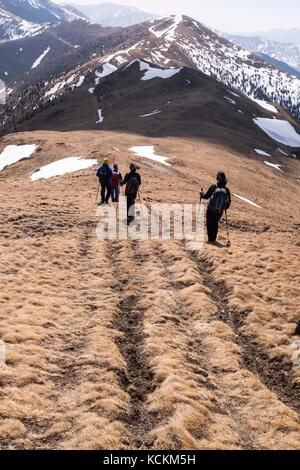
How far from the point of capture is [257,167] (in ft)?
201

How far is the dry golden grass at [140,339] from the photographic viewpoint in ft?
25.7

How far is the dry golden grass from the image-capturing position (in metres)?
7.84

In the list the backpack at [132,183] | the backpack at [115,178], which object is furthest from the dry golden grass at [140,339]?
the backpack at [115,178]

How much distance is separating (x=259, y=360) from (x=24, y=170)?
39.7 meters

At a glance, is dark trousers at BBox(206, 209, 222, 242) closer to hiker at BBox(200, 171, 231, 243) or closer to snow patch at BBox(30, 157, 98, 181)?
hiker at BBox(200, 171, 231, 243)

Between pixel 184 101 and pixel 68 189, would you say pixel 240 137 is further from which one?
pixel 68 189

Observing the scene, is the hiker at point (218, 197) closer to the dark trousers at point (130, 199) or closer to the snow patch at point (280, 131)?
the dark trousers at point (130, 199)

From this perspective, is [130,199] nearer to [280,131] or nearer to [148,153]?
[148,153]

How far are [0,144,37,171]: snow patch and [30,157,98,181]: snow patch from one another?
469 inches

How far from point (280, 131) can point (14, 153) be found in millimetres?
96574

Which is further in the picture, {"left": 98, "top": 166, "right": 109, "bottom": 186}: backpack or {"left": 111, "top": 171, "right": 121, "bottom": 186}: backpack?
{"left": 111, "top": 171, "right": 121, "bottom": 186}: backpack

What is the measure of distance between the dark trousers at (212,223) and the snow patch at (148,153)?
26032mm

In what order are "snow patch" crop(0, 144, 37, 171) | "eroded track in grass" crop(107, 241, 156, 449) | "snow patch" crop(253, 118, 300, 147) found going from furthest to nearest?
"snow patch" crop(253, 118, 300, 147), "snow patch" crop(0, 144, 37, 171), "eroded track in grass" crop(107, 241, 156, 449)

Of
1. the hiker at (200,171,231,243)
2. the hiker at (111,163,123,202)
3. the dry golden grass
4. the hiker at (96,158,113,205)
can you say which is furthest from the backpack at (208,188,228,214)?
the hiker at (96,158,113,205)
